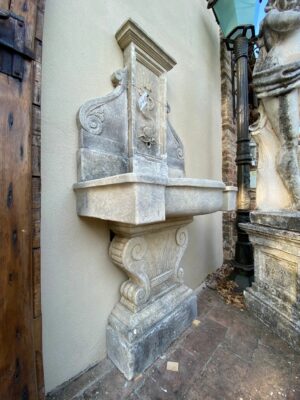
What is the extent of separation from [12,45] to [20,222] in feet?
2.25

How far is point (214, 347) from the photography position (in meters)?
1.29

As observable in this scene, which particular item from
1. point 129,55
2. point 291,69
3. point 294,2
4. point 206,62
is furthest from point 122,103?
point 206,62

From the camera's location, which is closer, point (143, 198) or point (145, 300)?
point (143, 198)

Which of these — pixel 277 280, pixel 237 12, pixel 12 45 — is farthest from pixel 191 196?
pixel 237 12

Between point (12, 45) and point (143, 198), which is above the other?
point (12, 45)

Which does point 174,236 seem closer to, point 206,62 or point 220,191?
point 220,191

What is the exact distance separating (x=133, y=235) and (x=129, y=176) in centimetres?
50

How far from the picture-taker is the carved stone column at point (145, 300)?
1106 millimetres

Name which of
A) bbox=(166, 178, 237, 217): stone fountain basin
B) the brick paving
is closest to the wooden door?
the brick paving

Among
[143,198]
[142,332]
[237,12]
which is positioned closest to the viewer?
[143,198]

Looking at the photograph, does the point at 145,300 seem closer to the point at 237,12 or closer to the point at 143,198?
the point at 143,198

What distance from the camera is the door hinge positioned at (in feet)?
2.33

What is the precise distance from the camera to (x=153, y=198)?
764mm

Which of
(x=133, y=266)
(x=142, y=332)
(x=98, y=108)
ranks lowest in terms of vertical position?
(x=142, y=332)
